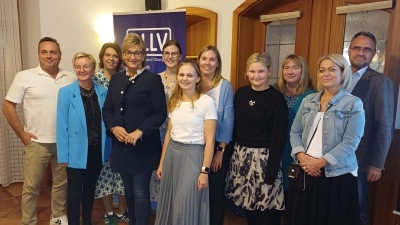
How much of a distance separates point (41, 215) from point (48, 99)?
3.83ft

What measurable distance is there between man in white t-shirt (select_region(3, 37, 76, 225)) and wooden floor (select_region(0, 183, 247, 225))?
0.36 m

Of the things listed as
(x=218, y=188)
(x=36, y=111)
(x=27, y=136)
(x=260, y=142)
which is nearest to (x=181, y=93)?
(x=260, y=142)

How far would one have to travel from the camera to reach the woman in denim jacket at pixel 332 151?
5.35 feet

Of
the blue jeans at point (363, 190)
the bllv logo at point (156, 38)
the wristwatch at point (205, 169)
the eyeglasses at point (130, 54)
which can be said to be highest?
the bllv logo at point (156, 38)

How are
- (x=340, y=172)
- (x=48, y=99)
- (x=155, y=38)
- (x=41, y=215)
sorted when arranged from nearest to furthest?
(x=340, y=172) < (x=48, y=99) < (x=41, y=215) < (x=155, y=38)

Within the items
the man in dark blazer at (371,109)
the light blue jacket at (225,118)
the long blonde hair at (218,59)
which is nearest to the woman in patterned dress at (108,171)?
the long blonde hair at (218,59)

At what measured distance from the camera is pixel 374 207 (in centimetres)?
240

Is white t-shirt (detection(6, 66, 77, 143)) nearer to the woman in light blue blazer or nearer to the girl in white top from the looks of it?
the woman in light blue blazer

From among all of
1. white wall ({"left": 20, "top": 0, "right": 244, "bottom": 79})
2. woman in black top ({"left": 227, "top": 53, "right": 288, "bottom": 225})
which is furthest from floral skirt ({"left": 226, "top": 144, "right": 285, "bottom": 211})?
white wall ({"left": 20, "top": 0, "right": 244, "bottom": 79})

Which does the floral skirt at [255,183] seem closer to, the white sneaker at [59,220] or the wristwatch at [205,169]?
the wristwatch at [205,169]

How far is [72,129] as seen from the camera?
2.14 meters

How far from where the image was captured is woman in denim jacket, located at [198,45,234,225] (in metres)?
2.03

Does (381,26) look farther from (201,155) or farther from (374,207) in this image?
(201,155)

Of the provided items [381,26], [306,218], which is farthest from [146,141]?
[381,26]
